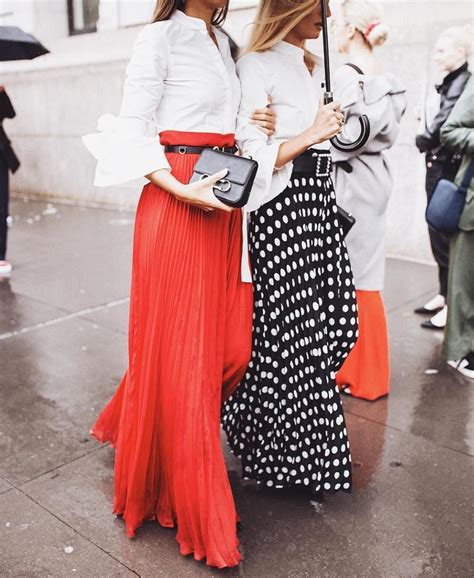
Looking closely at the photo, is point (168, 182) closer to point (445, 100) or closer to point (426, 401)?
point (426, 401)

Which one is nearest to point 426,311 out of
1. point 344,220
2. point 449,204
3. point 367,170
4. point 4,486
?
point 449,204

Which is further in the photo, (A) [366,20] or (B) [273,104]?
(A) [366,20]

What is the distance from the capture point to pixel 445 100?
468 centimetres

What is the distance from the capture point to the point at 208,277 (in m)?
2.34

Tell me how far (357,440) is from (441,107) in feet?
8.49

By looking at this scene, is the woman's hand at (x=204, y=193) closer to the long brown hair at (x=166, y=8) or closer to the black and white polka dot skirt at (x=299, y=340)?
the black and white polka dot skirt at (x=299, y=340)

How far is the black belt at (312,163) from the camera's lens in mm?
2498

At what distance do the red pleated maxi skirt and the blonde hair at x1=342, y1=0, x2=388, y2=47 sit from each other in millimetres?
1562

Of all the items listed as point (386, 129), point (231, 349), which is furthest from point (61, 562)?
point (386, 129)

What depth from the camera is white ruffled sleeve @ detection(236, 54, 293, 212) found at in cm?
235

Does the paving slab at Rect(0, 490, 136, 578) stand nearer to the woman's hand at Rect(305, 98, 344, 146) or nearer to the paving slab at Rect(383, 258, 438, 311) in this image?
the woman's hand at Rect(305, 98, 344, 146)

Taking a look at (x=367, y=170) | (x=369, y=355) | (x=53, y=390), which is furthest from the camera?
(x=53, y=390)

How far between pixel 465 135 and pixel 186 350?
2360mm

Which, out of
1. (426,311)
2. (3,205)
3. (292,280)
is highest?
(292,280)
